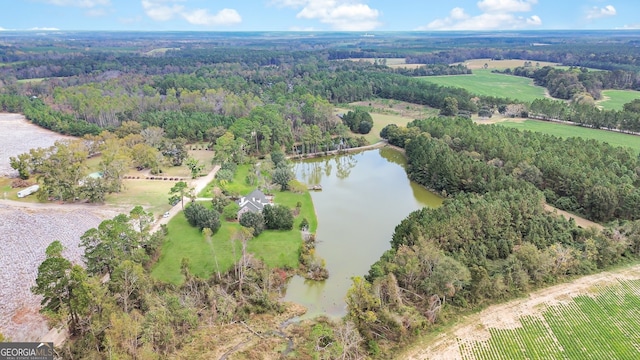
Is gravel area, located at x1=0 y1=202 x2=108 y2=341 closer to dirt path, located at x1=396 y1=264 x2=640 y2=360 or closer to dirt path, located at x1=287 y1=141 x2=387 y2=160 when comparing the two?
dirt path, located at x1=396 y1=264 x2=640 y2=360

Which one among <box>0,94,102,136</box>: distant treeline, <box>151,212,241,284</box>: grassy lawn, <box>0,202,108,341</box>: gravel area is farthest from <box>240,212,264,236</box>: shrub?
<box>0,94,102,136</box>: distant treeline

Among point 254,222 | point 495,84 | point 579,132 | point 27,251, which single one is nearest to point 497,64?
point 495,84

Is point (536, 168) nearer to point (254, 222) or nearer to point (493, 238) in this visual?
point (493, 238)

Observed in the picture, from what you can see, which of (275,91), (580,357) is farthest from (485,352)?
(275,91)

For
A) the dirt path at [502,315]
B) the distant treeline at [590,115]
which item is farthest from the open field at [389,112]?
the dirt path at [502,315]

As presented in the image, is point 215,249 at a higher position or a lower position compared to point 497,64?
lower

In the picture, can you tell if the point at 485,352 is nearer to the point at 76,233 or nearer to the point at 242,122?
the point at 76,233

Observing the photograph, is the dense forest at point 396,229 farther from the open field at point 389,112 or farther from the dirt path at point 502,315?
the open field at point 389,112
